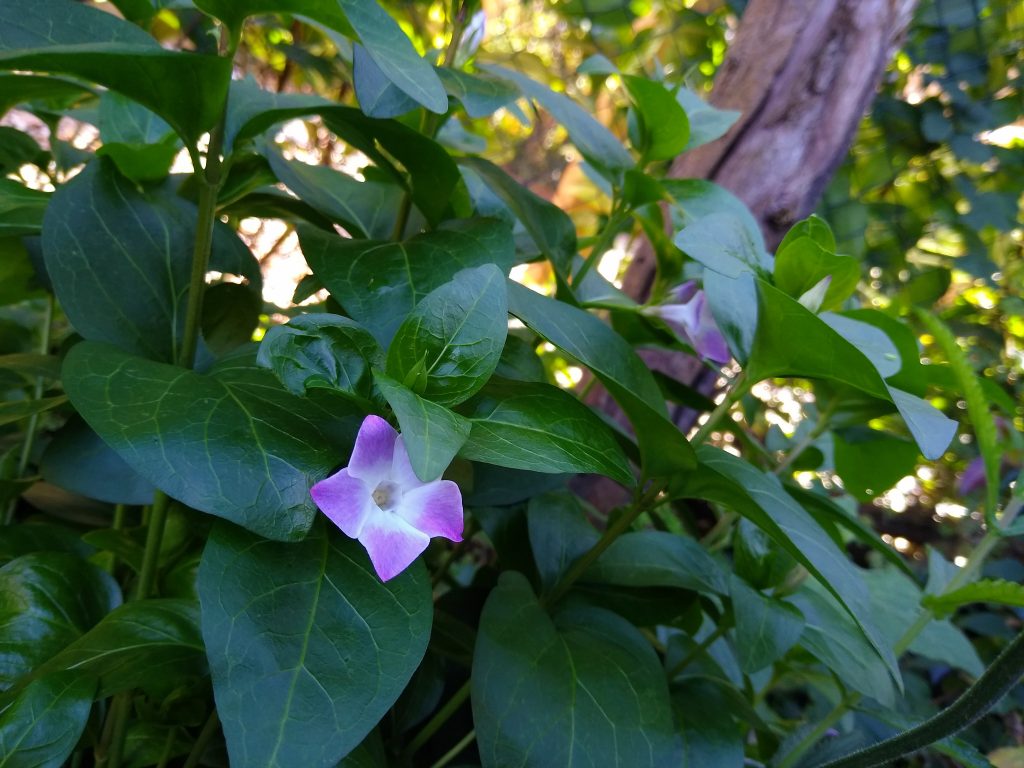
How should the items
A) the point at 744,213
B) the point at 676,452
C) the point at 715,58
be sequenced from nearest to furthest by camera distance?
the point at 676,452 → the point at 744,213 → the point at 715,58

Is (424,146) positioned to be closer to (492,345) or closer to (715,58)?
(492,345)

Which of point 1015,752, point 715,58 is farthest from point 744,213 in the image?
point 715,58

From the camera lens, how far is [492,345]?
1.11ft

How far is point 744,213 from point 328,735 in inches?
19.3

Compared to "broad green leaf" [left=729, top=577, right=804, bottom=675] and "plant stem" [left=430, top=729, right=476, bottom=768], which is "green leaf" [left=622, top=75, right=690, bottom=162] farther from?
"plant stem" [left=430, top=729, right=476, bottom=768]

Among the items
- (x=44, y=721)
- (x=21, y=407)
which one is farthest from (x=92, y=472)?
(x=44, y=721)

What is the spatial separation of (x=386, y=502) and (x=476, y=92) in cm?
28

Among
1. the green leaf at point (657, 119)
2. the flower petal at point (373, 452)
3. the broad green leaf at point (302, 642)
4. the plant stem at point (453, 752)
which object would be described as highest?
the green leaf at point (657, 119)

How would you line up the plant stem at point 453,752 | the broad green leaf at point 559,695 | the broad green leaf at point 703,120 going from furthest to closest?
1. the broad green leaf at point 703,120
2. the plant stem at point 453,752
3. the broad green leaf at point 559,695

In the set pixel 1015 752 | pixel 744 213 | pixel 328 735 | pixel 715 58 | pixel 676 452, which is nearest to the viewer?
pixel 328 735

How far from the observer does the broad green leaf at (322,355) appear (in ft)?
1.04

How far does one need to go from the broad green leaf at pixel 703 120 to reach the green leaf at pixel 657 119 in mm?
24

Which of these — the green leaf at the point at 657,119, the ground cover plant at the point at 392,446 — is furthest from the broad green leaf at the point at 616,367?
the green leaf at the point at 657,119

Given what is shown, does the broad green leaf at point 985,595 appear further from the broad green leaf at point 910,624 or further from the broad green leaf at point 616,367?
the broad green leaf at point 616,367
